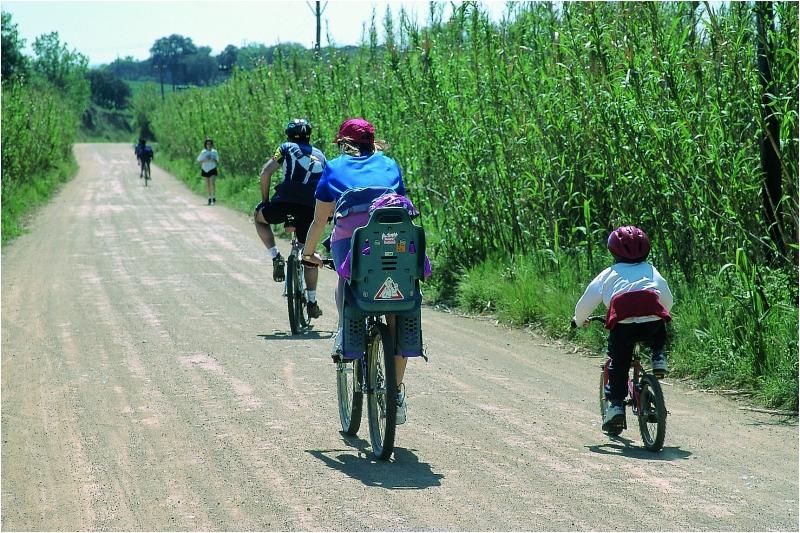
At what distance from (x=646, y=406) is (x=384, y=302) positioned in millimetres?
1676

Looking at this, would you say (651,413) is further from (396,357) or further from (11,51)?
(11,51)

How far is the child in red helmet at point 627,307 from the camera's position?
654 centimetres

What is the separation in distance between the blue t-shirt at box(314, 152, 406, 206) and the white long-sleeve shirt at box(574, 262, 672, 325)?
130 centimetres

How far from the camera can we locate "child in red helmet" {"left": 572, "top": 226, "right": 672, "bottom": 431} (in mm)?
6539

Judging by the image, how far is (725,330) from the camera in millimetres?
8633

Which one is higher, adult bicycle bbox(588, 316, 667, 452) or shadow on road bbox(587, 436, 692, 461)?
adult bicycle bbox(588, 316, 667, 452)

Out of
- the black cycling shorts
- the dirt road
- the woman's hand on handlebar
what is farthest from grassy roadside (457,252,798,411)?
the woman's hand on handlebar

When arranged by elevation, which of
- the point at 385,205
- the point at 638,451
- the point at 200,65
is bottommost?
the point at 638,451

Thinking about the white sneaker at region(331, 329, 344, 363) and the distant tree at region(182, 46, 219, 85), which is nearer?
the white sneaker at region(331, 329, 344, 363)

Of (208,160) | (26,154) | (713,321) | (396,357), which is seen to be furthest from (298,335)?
(26,154)

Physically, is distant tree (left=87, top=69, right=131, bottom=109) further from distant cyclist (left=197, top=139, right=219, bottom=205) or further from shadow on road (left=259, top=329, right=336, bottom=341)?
shadow on road (left=259, top=329, right=336, bottom=341)

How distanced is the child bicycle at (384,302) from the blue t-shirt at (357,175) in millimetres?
372

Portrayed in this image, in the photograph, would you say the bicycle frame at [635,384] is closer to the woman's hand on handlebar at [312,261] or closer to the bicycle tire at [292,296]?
the woman's hand on handlebar at [312,261]

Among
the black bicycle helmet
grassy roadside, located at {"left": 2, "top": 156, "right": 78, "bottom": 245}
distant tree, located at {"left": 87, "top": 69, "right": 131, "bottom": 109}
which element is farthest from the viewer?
distant tree, located at {"left": 87, "top": 69, "right": 131, "bottom": 109}
